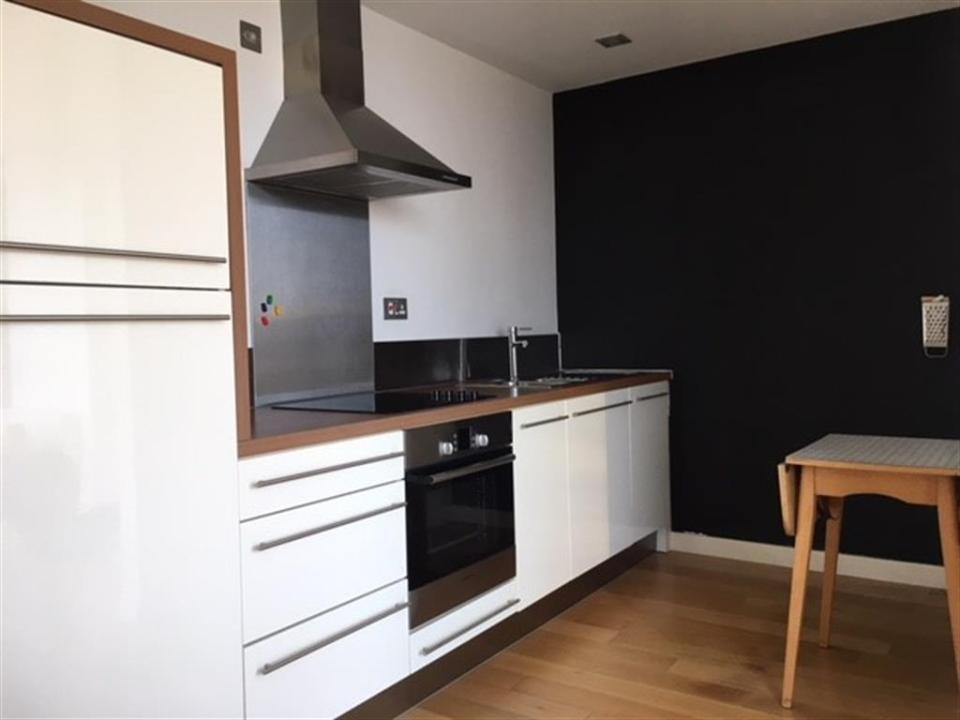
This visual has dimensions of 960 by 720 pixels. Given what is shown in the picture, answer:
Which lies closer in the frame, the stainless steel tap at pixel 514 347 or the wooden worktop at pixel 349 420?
the wooden worktop at pixel 349 420

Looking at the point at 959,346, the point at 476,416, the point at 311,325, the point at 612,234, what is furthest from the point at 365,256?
the point at 959,346

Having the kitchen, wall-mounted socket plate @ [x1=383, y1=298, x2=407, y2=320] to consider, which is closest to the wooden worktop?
the kitchen

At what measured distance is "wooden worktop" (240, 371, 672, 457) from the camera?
1.90 meters

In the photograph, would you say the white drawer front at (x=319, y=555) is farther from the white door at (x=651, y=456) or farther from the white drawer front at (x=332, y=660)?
the white door at (x=651, y=456)

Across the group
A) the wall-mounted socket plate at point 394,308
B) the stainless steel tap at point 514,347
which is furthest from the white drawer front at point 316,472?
the stainless steel tap at point 514,347

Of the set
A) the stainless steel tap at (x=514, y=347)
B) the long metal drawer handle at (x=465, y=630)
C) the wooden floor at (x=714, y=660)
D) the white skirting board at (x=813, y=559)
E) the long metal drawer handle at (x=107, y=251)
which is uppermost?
the long metal drawer handle at (x=107, y=251)

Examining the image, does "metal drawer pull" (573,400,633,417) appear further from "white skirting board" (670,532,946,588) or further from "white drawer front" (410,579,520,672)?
"white skirting board" (670,532,946,588)

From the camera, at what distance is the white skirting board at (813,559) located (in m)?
3.37

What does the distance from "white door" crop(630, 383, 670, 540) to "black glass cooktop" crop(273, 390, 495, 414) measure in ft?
3.40

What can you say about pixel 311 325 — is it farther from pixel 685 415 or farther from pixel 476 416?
pixel 685 415

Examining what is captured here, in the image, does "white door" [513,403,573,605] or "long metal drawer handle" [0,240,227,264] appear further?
"white door" [513,403,573,605]

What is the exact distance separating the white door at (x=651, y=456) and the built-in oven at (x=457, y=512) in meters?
1.08

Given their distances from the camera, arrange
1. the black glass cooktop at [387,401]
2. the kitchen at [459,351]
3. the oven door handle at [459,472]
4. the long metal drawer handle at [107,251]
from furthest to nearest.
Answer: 1. the black glass cooktop at [387,401]
2. the oven door handle at [459,472]
3. the kitchen at [459,351]
4. the long metal drawer handle at [107,251]

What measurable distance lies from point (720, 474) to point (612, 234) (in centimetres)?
132
